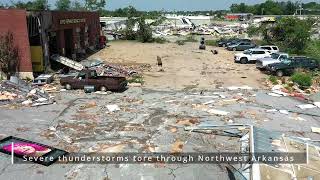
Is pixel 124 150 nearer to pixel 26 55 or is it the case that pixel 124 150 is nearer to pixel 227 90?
pixel 227 90

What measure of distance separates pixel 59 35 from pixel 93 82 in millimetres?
12833

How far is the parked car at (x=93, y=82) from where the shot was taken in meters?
26.3

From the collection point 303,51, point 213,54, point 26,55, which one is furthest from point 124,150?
point 303,51

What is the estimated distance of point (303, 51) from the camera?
48.6 metres

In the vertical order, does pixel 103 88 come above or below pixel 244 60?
below

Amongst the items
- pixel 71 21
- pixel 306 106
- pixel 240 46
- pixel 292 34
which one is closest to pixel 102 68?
pixel 71 21

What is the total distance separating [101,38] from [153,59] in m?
13.9

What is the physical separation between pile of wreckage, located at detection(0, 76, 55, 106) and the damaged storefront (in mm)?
5558

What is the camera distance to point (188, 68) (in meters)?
37.7

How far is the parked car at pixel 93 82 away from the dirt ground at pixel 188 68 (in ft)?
10.2

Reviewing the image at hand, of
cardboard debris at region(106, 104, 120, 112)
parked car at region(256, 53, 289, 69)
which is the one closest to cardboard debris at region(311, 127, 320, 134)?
cardboard debris at region(106, 104, 120, 112)

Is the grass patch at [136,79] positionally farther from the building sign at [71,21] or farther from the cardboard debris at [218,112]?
the building sign at [71,21]

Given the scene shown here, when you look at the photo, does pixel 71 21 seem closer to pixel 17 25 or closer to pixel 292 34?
pixel 17 25

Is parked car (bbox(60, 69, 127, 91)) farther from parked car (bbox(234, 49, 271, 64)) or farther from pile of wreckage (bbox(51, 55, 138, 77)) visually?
parked car (bbox(234, 49, 271, 64))
